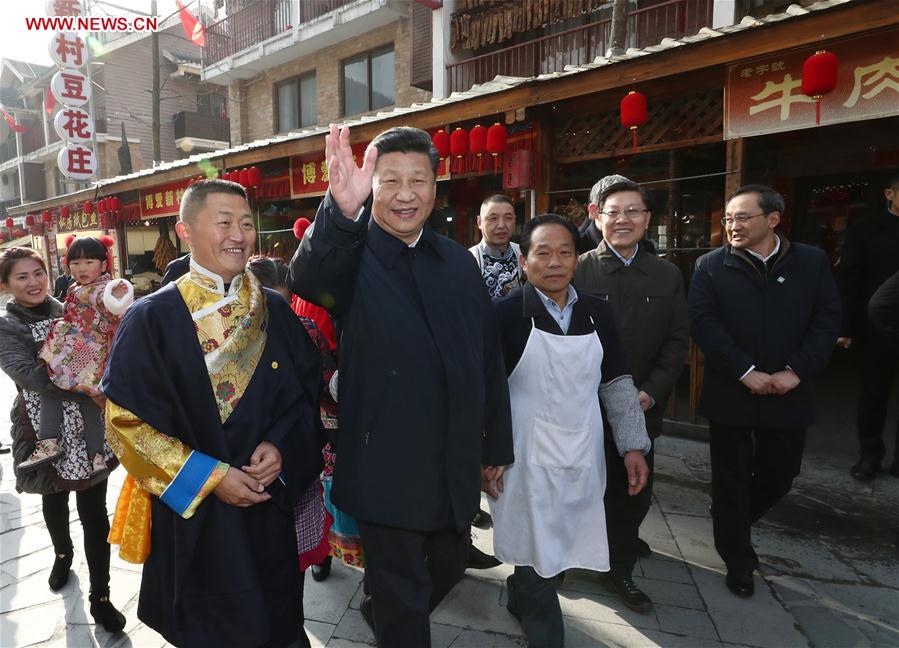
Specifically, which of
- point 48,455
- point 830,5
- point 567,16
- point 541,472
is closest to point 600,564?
point 541,472

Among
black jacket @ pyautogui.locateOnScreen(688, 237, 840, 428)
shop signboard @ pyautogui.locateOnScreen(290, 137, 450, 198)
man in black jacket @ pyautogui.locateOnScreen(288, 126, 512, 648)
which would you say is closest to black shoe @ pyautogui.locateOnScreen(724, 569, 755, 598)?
black jacket @ pyautogui.locateOnScreen(688, 237, 840, 428)

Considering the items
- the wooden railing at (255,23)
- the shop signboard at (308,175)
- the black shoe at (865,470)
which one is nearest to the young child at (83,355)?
the black shoe at (865,470)

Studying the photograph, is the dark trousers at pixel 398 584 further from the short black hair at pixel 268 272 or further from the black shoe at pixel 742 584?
the black shoe at pixel 742 584

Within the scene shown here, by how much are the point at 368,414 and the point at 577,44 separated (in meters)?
8.13

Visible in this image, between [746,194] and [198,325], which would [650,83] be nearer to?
[746,194]

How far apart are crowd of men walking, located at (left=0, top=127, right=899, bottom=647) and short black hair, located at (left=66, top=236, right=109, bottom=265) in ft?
5.31

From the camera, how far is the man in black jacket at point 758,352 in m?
3.06

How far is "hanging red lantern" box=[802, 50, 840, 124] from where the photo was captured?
4.27m

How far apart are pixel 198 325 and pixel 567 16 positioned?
322 inches

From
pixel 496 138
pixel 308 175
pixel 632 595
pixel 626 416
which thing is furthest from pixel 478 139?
pixel 632 595

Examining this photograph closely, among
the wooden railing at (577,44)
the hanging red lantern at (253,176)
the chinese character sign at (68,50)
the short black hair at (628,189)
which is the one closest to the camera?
the short black hair at (628,189)

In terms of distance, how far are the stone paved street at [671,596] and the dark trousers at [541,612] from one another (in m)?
0.26

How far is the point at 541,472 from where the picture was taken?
2535 mm

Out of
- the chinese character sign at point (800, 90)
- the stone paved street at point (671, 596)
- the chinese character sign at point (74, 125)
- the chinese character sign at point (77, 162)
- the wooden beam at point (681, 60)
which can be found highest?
the chinese character sign at point (74, 125)
